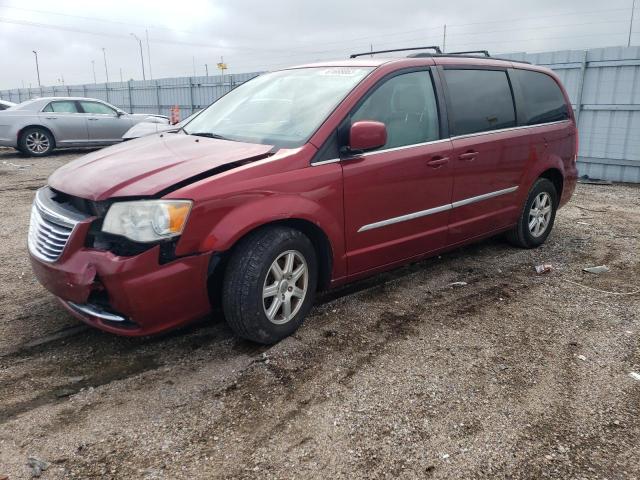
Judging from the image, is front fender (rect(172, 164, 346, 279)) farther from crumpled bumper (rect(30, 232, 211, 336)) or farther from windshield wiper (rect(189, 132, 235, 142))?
windshield wiper (rect(189, 132, 235, 142))

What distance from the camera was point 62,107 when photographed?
13000 millimetres

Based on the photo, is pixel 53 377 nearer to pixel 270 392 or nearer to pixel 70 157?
pixel 270 392

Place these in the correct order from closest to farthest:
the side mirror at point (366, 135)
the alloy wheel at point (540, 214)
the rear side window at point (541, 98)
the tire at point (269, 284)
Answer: the tire at point (269, 284), the side mirror at point (366, 135), the rear side window at point (541, 98), the alloy wheel at point (540, 214)

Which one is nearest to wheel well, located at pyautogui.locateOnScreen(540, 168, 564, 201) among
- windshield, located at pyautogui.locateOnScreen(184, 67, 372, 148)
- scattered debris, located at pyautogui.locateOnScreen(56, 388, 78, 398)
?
windshield, located at pyautogui.locateOnScreen(184, 67, 372, 148)

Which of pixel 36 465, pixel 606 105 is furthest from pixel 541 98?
pixel 606 105

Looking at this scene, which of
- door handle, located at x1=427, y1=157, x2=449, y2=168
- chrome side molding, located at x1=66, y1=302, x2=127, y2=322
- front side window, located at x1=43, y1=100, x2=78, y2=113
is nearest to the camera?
chrome side molding, located at x1=66, y1=302, x2=127, y2=322

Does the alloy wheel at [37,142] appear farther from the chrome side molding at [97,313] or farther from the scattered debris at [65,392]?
→ the scattered debris at [65,392]

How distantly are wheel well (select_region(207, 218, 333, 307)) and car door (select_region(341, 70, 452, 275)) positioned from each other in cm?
17

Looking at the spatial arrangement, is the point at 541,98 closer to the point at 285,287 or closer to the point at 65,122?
the point at 285,287

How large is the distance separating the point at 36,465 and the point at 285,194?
5.97 feet

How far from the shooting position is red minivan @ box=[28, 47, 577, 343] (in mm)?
2775

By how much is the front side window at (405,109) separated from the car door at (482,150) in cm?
22

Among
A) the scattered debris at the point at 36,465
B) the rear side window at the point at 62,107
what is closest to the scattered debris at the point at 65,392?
the scattered debris at the point at 36,465

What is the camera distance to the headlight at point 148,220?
2.73 m
